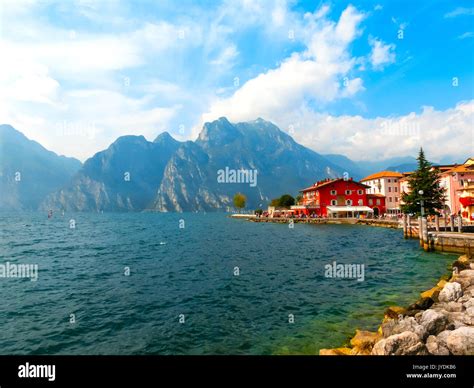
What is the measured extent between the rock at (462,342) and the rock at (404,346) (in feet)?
2.49

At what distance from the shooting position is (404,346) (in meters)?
8.42

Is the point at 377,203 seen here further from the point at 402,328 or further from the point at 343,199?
the point at 402,328

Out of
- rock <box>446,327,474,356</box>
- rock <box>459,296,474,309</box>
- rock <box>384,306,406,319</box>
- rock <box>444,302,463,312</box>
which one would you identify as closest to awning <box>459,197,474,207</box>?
rock <box>459,296,474,309</box>

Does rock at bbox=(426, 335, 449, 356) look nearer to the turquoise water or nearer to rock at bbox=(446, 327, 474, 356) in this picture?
rock at bbox=(446, 327, 474, 356)

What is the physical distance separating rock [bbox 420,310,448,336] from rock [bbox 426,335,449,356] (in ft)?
2.50

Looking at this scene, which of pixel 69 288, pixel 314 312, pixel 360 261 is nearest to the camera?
pixel 314 312

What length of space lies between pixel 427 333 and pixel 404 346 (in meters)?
1.77

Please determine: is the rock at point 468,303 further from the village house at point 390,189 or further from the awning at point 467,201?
the village house at point 390,189

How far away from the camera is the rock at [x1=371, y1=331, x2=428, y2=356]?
331 inches

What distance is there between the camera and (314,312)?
1496 centimetres

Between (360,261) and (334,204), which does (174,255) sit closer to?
(360,261)
